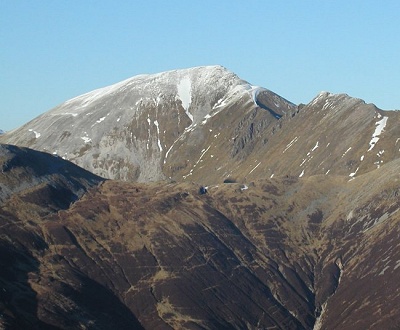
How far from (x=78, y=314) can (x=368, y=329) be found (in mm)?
66121

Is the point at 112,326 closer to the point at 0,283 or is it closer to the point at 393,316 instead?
the point at 0,283

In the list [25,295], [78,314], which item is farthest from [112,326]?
[25,295]

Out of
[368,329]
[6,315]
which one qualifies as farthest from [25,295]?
[368,329]

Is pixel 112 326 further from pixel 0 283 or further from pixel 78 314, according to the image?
pixel 0 283

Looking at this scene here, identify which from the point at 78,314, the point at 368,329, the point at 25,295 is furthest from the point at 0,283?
the point at 368,329

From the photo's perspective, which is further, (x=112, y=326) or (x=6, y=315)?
(x=112, y=326)

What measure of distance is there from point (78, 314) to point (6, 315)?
21226 millimetres

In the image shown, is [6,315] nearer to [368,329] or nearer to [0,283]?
[0,283]

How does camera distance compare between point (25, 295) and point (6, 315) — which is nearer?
point (6, 315)

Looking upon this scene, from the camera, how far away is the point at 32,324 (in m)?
180

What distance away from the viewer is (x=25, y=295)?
7648 inches

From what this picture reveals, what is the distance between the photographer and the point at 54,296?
197 metres

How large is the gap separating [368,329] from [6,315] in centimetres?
8149

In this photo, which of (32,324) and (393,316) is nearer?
(32,324)
